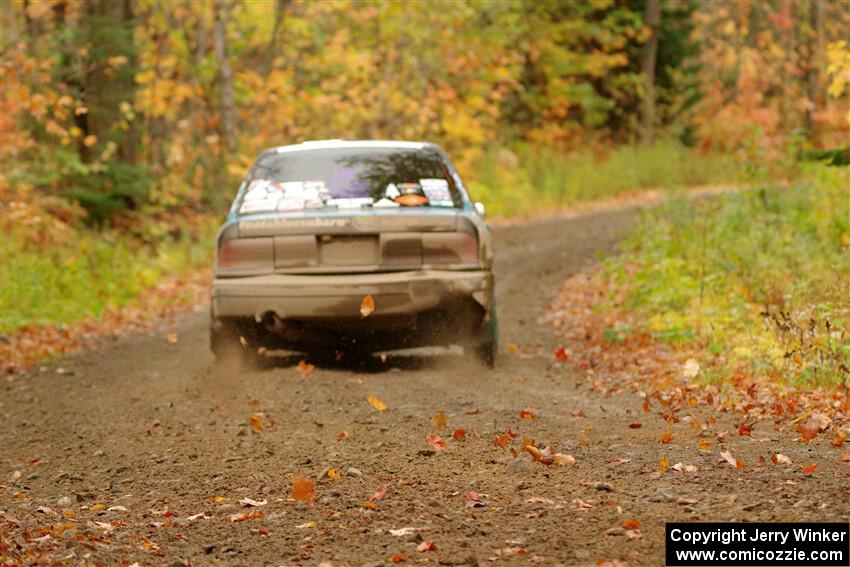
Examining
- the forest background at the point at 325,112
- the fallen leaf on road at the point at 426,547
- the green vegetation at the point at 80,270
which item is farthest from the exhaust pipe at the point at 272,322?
the green vegetation at the point at 80,270

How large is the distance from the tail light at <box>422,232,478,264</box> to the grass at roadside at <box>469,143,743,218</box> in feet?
59.2

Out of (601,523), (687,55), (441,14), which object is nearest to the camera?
(601,523)

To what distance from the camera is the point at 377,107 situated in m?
26.8

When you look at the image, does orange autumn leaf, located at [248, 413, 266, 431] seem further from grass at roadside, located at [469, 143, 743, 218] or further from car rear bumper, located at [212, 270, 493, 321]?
grass at roadside, located at [469, 143, 743, 218]

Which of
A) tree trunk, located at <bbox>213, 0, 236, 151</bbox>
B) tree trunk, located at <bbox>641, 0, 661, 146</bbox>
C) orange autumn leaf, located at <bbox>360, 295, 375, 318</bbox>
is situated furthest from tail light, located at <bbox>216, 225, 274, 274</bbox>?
tree trunk, located at <bbox>641, 0, 661, 146</bbox>

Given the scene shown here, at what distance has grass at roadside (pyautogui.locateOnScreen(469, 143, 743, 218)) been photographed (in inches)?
1105

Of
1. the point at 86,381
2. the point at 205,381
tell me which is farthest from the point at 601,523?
the point at 86,381

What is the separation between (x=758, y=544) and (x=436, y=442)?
8.38ft

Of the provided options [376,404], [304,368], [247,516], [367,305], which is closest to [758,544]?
[247,516]

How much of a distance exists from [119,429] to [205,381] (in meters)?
1.57

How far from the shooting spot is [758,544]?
177 inches

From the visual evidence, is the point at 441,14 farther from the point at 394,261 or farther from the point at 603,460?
the point at 603,460

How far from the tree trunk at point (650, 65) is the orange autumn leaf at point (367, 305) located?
27579 mm

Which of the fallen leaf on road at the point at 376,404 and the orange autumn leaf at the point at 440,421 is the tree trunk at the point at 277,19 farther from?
the orange autumn leaf at the point at 440,421
